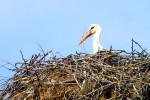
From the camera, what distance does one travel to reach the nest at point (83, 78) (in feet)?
14.4

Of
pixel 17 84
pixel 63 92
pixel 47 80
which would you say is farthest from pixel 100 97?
pixel 17 84

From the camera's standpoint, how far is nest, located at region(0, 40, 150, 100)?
439cm

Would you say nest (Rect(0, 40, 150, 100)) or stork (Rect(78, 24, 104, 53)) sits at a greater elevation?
stork (Rect(78, 24, 104, 53))

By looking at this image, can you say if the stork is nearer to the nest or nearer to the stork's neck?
the stork's neck

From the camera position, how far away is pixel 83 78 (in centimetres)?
455

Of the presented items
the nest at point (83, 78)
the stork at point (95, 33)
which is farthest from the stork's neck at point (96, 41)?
the nest at point (83, 78)

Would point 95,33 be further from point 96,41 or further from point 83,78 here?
point 83,78

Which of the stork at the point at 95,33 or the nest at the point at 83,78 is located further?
the stork at the point at 95,33

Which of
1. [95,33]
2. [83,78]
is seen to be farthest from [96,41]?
[83,78]

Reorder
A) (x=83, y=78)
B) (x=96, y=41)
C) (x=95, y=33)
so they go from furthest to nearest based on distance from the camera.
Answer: (x=95, y=33)
(x=96, y=41)
(x=83, y=78)

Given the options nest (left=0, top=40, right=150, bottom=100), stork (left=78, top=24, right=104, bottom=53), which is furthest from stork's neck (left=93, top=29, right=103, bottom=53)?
nest (left=0, top=40, right=150, bottom=100)

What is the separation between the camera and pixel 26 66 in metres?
5.18

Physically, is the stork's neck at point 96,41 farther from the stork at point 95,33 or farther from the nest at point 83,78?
the nest at point 83,78

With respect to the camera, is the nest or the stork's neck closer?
the nest
